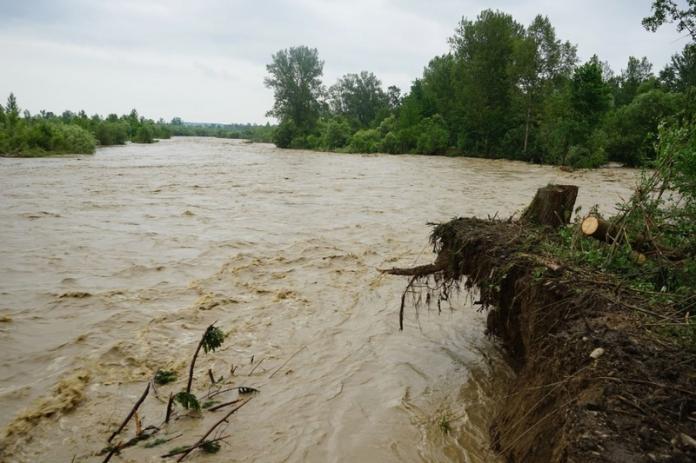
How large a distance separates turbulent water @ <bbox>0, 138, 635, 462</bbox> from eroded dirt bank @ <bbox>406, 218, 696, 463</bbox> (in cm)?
77

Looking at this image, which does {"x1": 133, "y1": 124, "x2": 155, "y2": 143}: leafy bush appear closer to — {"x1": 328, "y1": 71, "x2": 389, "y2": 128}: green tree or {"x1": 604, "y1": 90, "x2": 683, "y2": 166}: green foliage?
{"x1": 328, "y1": 71, "x2": 389, "y2": 128}: green tree

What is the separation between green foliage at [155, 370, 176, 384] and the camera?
4172 millimetres

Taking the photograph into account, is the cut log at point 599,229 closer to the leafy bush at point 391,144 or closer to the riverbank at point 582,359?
the riverbank at point 582,359

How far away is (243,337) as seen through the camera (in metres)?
5.20

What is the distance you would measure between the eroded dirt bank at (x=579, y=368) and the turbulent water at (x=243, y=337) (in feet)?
2.53

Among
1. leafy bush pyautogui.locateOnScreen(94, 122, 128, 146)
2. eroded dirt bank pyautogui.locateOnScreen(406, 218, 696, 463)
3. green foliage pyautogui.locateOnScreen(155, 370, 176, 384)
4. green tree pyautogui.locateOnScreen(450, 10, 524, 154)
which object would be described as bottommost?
green foliage pyautogui.locateOnScreen(155, 370, 176, 384)

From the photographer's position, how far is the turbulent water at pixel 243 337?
3459 millimetres

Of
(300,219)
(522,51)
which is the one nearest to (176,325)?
(300,219)

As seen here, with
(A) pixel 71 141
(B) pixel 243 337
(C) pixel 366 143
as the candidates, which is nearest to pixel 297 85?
(C) pixel 366 143

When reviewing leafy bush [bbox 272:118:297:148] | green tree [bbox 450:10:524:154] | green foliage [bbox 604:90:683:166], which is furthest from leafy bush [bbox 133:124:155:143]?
green foliage [bbox 604:90:683:166]

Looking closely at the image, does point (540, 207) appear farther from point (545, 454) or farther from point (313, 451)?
point (313, 451)

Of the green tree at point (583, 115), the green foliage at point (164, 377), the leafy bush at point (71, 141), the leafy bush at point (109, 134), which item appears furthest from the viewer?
the leafy bush at point (109, 134)

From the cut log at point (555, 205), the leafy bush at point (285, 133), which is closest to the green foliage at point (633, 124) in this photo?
the cut log at point (555, 205)

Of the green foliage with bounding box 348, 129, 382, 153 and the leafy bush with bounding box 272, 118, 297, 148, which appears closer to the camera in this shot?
the green foliage with bounding box 348, 129, 382, 153
